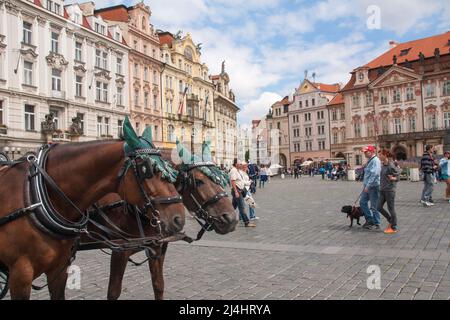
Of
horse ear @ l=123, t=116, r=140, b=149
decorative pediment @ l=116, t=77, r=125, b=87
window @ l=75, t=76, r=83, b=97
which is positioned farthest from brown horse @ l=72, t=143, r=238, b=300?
decorative pediment @ l=116, t=77, r=125, b=87

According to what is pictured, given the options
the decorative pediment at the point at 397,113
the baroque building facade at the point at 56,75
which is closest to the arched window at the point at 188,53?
the baroque building facade at the point at 56,75

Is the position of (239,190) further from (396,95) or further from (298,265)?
(396,95)

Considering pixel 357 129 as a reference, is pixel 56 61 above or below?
above

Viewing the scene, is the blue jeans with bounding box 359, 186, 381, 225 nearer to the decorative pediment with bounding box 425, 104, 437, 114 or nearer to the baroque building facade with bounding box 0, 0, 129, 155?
the baroque building facade with bounding box 0, 0, 129, 155

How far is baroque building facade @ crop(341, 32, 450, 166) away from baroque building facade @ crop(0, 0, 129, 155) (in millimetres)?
33932

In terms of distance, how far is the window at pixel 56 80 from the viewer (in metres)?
31.0

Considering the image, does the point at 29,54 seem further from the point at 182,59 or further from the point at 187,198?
the point at 187,198

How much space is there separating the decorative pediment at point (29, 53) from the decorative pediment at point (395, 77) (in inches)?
1696

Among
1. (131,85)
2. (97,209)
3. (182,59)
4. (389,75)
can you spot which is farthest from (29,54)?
(389,75)

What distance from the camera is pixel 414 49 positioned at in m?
53.6

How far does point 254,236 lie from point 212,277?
11.5 feet

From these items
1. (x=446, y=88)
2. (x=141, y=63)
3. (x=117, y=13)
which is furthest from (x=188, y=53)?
(x=446, y=88)

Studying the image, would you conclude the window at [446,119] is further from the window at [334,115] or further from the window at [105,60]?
the window at [105,60]

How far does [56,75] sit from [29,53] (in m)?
3.05
